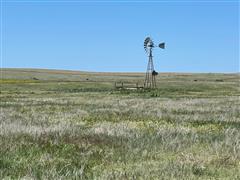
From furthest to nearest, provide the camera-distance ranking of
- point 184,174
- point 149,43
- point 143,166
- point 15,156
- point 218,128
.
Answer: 1. point 149,43
2. point 218,128
3. point 15,156
4. point 143,166
5. point 184,174

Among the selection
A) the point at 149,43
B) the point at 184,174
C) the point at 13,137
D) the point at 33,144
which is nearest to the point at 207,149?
the point at 184,174

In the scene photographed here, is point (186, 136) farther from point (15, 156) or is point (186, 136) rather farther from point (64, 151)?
point (15, 156)

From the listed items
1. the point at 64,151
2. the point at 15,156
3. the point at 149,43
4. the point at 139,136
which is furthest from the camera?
the point at 149,43

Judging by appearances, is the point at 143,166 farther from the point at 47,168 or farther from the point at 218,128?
the point at 218,128

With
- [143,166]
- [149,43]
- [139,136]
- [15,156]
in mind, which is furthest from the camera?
[149,43]

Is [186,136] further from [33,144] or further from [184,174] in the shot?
[184,174]

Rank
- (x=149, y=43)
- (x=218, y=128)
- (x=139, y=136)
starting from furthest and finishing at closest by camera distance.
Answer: (x=149, y=43) < (x=218, y=128) < (x=139, y=136)

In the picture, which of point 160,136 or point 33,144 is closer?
point 33,144

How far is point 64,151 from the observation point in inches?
494

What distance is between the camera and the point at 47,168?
1051cm

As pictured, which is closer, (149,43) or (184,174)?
(184,174)

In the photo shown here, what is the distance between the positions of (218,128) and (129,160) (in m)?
7.68

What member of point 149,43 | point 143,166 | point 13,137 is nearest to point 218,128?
point 13,137

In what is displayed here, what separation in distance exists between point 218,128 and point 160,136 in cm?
368
